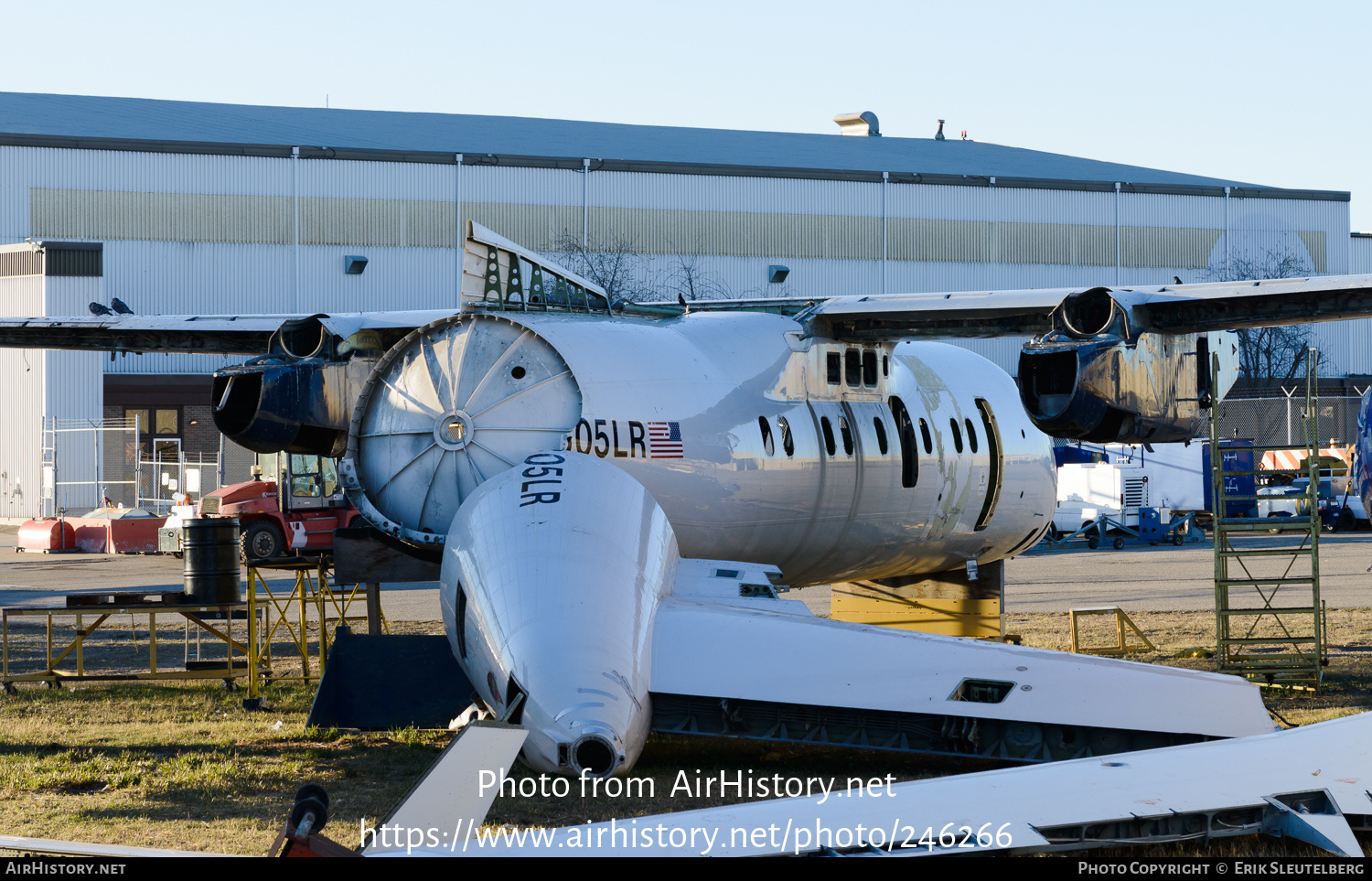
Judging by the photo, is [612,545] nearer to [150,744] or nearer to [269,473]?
[150,744]

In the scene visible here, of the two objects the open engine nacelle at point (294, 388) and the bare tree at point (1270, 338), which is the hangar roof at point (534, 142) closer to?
the bare tree at point (1270, 338)

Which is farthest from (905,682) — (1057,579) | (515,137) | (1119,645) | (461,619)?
(515,137)

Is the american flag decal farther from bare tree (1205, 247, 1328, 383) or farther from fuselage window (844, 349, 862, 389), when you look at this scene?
bare tree (1205, 247, 1328, 383)

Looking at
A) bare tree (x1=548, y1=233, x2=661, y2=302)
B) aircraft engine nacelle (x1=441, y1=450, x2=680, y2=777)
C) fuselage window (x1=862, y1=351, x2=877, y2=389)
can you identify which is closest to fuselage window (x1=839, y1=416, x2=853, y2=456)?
fuselage window (x1=862, y1=351, x2=877, y2=389)

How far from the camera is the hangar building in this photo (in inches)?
2053

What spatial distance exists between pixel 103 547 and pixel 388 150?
22.1 meters

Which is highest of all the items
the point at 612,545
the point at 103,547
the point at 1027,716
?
the point at 612,545

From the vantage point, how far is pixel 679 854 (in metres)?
7.06

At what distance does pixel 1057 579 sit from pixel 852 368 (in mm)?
16821

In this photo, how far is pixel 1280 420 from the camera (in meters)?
57.3

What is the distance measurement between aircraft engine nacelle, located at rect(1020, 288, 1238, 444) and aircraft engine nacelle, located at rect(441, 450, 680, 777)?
172 inches

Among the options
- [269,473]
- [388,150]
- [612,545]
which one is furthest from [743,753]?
[388,150]

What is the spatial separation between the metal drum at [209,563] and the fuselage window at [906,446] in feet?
25.6
